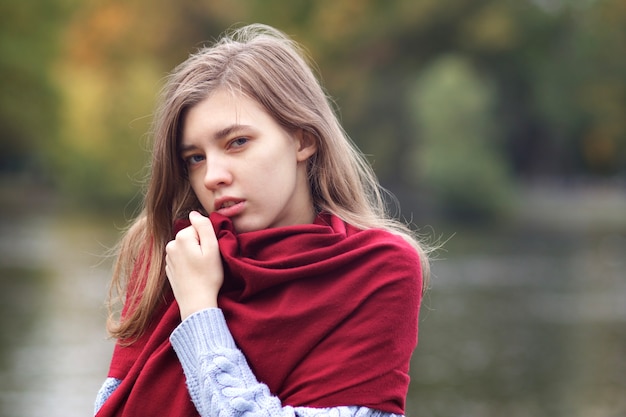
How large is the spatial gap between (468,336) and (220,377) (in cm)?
1362

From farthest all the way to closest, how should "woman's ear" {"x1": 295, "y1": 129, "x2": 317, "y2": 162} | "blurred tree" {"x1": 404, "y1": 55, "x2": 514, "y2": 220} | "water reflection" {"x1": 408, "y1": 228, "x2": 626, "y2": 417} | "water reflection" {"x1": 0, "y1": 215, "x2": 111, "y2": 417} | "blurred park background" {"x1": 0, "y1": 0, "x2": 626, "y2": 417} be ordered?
1. "blurred tree" {"x1": 404, "y1": 55, "x2": 514, "y2": 220}
2. "blurred park background" {"x1": 0, "y1": 0, "x2": 626, "y2": 417}
3. "water reflection" {"x1": 408, "y1": 228, "x2": 626, "y2": 417}
4. "water reflection" {"x1": 0, "y1": 215, "x2": 111, "y2": 417}
5. "woman's ear" {"x1": 295, "y1": 129, "x2": 317, "y2": 162}

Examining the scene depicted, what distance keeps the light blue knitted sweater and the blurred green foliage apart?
38856 mm

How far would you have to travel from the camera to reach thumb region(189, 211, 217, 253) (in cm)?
209

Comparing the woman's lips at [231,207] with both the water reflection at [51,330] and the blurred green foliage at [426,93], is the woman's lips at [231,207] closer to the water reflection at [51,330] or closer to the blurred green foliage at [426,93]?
the water reflection at [51,330]

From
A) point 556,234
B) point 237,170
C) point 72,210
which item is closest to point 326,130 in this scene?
point 237,170

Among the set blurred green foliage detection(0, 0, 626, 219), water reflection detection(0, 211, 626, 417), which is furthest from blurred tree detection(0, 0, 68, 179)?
water reflection detection(0, 211, 626, 417)

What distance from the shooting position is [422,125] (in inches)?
1720

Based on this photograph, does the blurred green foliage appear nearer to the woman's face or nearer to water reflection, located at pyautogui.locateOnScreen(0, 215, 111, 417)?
water reflection, located at pyautogui.locateOnScreen(0, 215, 111, 417)

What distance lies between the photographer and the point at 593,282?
22.0 meters

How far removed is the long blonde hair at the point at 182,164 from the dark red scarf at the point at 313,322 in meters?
0.13

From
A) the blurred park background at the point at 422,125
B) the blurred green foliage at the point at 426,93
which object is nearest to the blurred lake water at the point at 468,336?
the blurred park background at the point at 422,125

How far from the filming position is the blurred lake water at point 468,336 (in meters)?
11.2

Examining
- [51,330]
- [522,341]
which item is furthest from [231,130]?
[522,341]

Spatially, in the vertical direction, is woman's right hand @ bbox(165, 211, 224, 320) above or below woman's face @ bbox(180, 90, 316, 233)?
below
